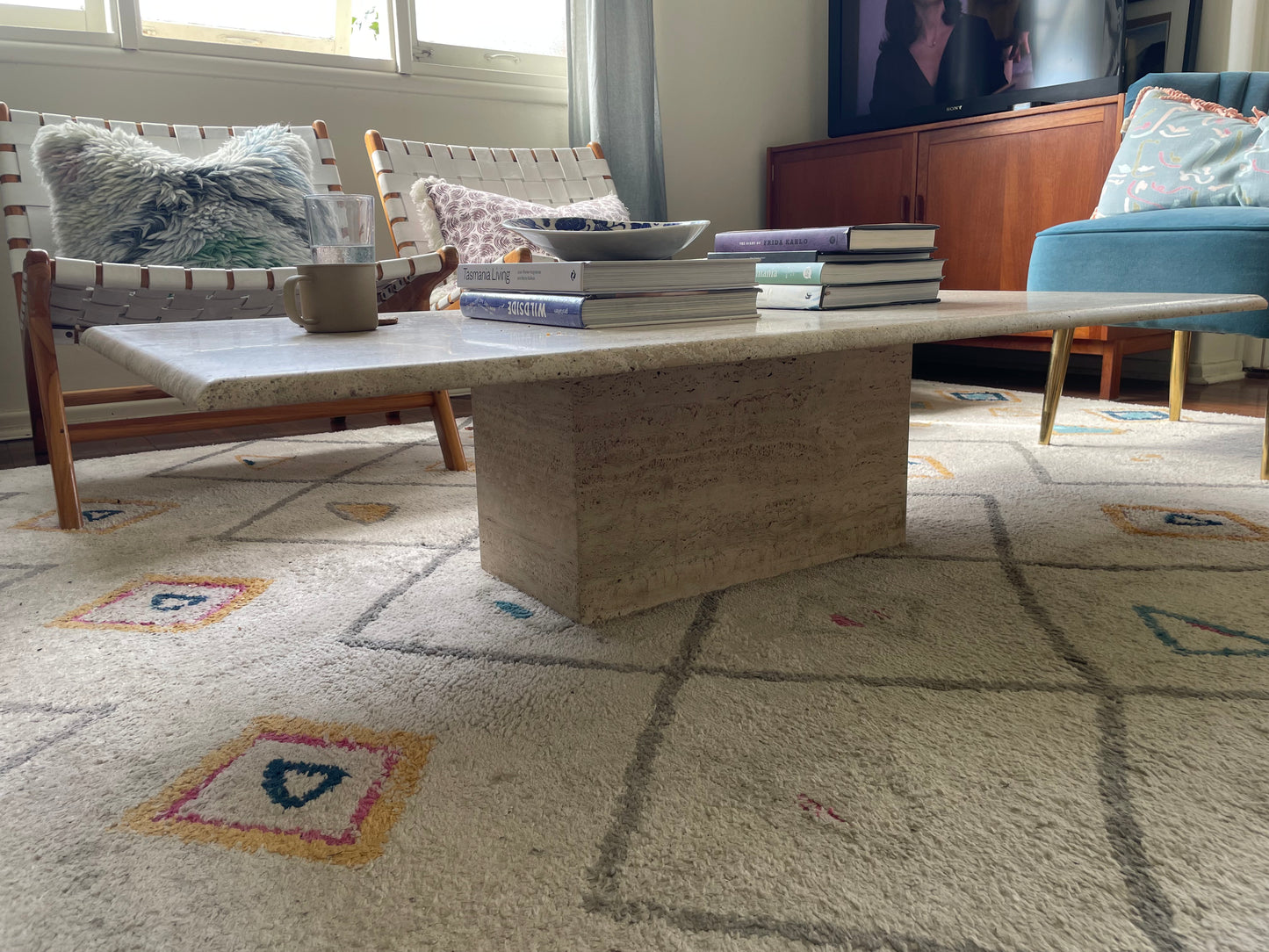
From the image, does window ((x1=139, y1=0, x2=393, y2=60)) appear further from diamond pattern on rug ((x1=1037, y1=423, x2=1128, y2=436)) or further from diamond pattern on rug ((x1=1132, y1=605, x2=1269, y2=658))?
diamond pattern on rug ((x1=1132, y1=605, x2=1269, y2=658))

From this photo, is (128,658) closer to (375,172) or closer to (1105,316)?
(1105,316)

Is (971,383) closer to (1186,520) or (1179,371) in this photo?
(1179,371)

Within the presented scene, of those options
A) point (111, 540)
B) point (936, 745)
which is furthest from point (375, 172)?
point (936, 745)

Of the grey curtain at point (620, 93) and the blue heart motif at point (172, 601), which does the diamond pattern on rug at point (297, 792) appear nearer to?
the blue heart motif at point (172, 601)

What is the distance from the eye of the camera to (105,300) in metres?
1.58

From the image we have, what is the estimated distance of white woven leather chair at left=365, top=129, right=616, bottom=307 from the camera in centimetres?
246

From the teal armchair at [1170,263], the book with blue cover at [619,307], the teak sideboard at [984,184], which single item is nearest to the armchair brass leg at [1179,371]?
the teal armchair at [1170,263]

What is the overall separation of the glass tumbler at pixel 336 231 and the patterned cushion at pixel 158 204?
0.94m

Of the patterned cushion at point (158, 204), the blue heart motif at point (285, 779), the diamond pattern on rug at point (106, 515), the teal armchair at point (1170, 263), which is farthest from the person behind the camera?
the patterned cushion at point (158, 204)

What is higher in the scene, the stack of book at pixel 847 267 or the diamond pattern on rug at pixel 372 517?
the stack of book at pixel 847 267

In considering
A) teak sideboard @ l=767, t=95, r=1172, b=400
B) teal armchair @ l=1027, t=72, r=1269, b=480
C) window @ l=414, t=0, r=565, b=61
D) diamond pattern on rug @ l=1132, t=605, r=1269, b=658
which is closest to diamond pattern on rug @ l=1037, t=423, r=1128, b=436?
teal armchair @ l=1027, t=72, r=1269, b=480

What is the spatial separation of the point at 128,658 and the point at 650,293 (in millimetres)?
643

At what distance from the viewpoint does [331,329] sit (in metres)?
0.93

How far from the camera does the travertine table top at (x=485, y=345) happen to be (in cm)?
59
